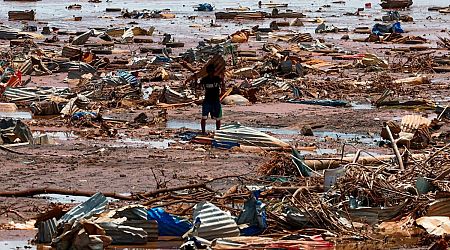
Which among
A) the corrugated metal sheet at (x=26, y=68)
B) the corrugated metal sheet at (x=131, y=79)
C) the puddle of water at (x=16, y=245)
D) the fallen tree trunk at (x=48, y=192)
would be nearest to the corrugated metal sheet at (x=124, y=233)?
the puddle of water at (x=16, y=245)

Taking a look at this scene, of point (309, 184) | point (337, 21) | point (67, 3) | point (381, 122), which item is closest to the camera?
point (309, 184)

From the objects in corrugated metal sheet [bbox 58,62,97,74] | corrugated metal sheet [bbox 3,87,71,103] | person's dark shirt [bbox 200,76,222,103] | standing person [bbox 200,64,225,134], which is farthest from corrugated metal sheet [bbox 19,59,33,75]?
person's dark shirt [bbox 200,76,222,103]

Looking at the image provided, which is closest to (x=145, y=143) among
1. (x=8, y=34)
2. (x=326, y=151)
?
(x=326, y=151)

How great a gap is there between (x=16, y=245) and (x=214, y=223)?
175 centimetres

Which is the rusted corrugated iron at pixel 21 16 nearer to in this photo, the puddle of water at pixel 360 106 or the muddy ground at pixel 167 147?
the muddy ground at pixel 167 147

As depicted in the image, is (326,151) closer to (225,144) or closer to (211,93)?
(225,144)

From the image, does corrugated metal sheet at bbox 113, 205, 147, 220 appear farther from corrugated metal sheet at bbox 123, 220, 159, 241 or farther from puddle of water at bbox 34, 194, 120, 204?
puddle of water at bbox 34, 194, 120, 204

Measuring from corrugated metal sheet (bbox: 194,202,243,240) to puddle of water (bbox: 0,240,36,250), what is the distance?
4.89 ft

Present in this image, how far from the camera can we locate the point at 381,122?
59.3ft

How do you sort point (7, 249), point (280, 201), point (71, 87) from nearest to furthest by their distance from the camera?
point (7, 249)
point (280, 201)
point (71, 87)

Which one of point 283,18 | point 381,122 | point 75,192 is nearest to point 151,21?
point 283,18

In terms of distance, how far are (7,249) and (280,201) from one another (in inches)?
106

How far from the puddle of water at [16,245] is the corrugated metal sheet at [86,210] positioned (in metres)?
0.35

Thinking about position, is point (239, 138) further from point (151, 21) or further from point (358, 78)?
point (151, 21)
